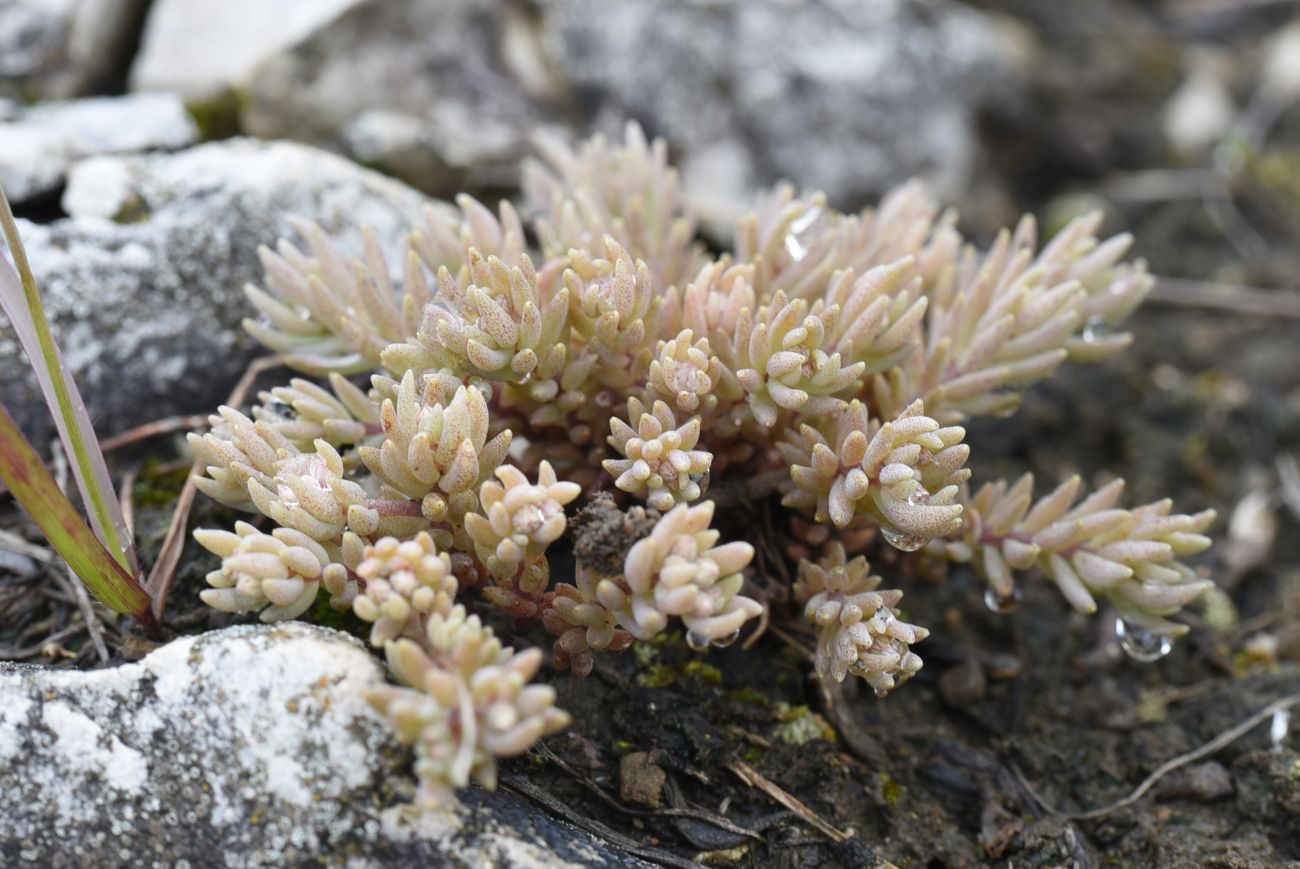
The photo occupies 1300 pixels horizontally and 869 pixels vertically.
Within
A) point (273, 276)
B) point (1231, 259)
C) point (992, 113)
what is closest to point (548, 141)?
point (273, 276)

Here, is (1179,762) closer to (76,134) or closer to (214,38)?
(76,134)

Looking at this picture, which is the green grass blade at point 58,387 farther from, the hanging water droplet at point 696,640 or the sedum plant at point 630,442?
the hanging water droplet at point 696,640

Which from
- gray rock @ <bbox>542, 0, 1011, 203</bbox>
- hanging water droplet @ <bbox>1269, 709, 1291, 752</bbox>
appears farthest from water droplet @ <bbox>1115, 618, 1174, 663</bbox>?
A: gray rock @ <bbox>542, 0, 1011, 203</bbox>

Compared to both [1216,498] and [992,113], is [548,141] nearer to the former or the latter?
[992,113]

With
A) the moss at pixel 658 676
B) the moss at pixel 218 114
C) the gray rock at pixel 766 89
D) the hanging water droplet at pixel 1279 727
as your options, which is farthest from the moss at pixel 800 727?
the moss at pixel 218 114

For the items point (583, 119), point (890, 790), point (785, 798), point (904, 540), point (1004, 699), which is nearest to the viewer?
point (904, 540)

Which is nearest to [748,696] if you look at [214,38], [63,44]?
[214,38]

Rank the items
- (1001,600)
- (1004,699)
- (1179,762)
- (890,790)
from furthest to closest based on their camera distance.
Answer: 1. (1004,699)
2. (1001,600)
3. (1179,762)
4. (890,790)

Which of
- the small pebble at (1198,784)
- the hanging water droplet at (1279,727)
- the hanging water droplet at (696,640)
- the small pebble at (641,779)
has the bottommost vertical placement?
the small pebble at (1198,784)
